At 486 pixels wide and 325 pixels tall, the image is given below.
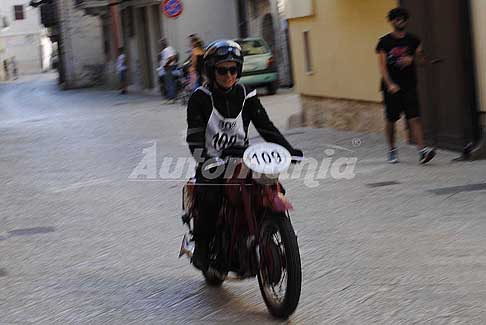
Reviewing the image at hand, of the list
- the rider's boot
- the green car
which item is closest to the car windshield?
the green car

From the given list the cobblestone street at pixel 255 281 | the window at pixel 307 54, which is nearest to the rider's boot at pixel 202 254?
the cobblestone street at pixel 255 281

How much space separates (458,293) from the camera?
6148 mm

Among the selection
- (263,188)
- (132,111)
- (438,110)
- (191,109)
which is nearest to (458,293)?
(263,188)

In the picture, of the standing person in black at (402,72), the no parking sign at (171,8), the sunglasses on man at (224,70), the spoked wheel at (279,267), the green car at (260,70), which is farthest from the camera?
the green car at (260,70)

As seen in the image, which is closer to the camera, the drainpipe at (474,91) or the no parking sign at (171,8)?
the drainpipe at (474,91)

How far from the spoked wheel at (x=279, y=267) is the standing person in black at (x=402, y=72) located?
20.3 feet

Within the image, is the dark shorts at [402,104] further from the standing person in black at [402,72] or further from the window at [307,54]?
the window at [307,54]

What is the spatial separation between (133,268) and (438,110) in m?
6.41

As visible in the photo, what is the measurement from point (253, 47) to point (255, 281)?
2393cm

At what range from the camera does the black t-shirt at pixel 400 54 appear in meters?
11.9

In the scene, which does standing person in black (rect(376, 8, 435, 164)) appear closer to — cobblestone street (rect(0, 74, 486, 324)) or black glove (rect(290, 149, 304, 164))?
cobblestone street (rect(0, 74, 486, 324))

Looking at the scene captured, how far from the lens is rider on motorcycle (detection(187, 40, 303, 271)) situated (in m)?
6.17

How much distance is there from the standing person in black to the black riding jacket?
19.1 ft

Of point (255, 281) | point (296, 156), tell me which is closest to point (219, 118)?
point (296, 156)
